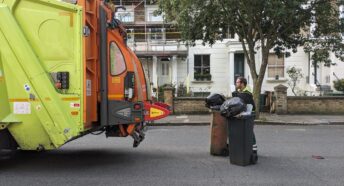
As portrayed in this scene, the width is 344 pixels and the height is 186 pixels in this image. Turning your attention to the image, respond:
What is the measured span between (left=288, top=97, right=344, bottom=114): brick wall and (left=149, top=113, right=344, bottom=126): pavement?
0.84 meters

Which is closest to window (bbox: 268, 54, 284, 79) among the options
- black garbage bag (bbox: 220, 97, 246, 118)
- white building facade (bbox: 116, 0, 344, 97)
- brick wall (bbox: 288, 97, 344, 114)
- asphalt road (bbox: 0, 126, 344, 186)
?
white building facade (bbox: 116, 0, 344, 97)

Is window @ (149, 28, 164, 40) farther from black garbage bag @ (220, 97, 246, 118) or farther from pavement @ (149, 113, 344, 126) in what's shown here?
black garbage bag @ (220, 97, 246, 118)

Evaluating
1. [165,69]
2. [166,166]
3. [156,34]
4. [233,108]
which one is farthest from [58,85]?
[156,34]

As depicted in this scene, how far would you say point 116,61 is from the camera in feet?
25.4

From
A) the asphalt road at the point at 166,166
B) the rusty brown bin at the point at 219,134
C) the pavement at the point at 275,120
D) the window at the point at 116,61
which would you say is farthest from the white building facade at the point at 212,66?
the window at the point at 116,61

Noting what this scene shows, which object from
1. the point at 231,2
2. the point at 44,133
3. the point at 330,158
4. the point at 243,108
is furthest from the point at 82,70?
the point at 231,2

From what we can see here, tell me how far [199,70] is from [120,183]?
23.5 m

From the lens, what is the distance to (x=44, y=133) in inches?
282

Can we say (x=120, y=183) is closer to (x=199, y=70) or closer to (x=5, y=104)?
(x=5, y=104)

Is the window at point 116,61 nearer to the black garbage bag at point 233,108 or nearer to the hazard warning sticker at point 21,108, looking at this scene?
the hazard warning sticker at point 21,108

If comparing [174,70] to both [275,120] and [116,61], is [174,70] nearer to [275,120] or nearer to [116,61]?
[275,120]

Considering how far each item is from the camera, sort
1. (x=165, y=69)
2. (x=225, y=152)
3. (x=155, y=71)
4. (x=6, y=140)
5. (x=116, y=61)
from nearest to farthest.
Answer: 1. (x=6, y=140)
2. (x=116, y=61)
3. (x=225, y=152)
4. (x=155, y=71)
5. (x=165, y=69)

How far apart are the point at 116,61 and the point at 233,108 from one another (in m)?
2.21

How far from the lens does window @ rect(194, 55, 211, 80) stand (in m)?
29.9
